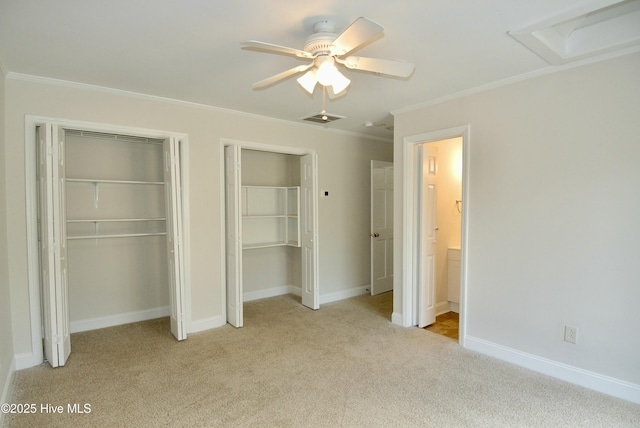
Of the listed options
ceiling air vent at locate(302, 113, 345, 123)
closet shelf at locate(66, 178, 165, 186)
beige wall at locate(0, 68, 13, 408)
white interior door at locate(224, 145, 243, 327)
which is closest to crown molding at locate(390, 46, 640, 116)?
ceiling air vent at locate(302, 113, 345, 123)

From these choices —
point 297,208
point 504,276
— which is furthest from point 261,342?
point 504,276

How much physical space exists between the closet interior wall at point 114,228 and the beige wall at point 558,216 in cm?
347

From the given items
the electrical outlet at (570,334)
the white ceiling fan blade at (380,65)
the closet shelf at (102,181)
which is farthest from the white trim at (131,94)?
the electrical outlet at (570,334)

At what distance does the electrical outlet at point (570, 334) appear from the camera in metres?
2.73

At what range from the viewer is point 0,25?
6.90 feet

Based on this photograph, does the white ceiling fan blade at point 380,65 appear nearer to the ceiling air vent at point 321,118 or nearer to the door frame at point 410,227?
the ceiling air vent at point 321,118

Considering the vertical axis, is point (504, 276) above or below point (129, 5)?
below

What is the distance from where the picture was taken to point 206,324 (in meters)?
3.93

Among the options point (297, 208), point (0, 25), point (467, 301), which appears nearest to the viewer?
point (0, 25)

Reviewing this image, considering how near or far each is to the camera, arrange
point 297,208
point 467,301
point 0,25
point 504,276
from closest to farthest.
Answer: point 0,25, point 504,276, point 467,301, point 297,208

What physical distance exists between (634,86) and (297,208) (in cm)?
369

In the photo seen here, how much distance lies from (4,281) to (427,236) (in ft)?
12.7

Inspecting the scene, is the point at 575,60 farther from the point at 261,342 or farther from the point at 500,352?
the point at 261,342

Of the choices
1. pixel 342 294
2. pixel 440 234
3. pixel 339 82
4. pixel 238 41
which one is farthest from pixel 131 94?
pixel 440 234
